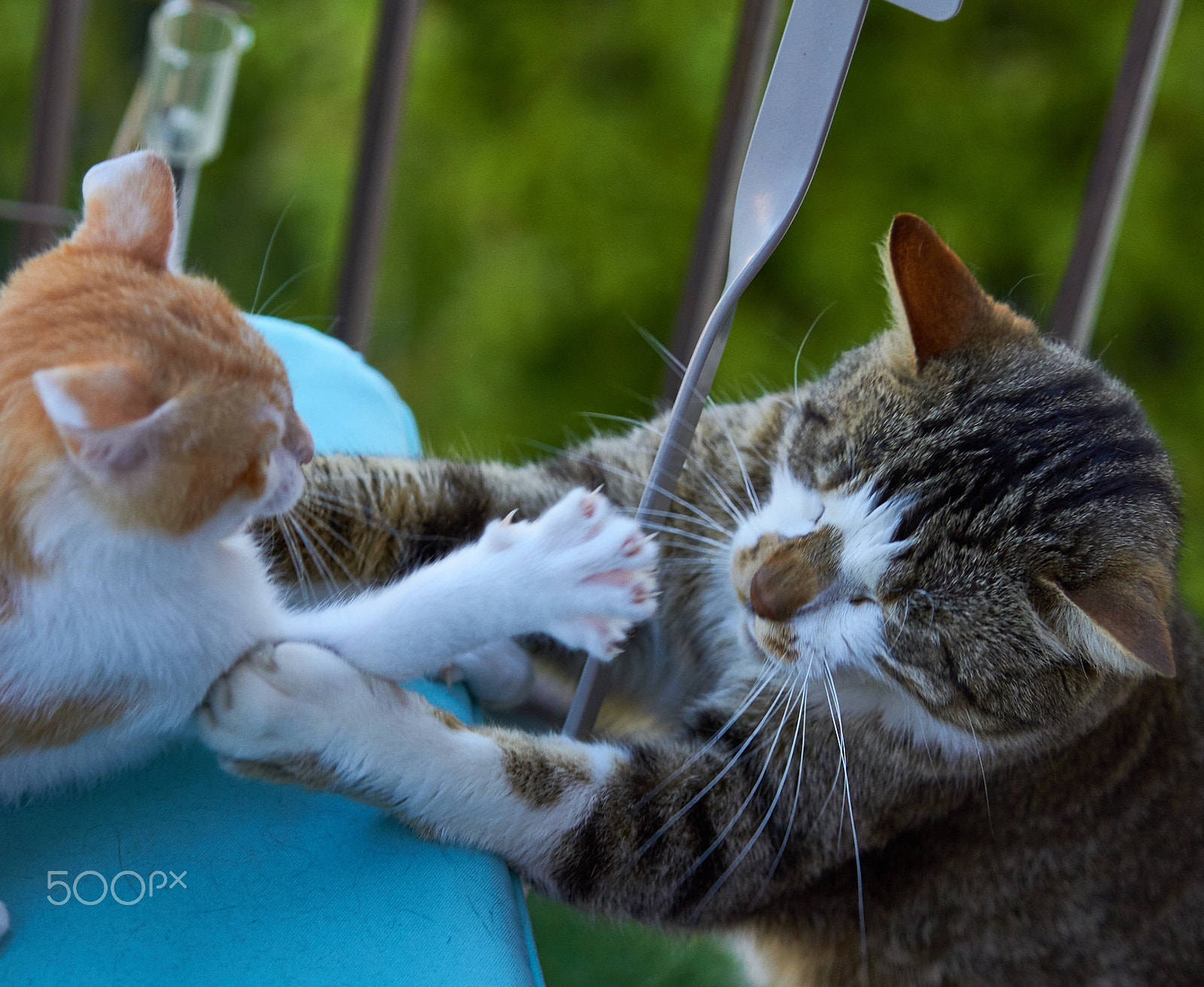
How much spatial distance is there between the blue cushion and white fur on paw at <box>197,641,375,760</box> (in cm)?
6

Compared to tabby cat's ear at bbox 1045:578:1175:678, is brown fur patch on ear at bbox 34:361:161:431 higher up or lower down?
higher up

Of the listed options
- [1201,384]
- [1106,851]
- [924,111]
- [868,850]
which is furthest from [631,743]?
[1201,384]

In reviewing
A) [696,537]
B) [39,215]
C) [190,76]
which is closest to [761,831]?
[696,537]

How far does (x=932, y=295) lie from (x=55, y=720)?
0.87 m

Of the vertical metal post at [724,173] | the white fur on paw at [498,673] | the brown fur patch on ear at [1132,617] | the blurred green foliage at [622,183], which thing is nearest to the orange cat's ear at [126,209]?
the white fur on paw at [498,673]

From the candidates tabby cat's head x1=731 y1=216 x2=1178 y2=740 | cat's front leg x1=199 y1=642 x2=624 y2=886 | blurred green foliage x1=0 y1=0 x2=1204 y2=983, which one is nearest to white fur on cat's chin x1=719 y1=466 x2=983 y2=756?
tabby cat's head x1=731 y1=216 x2=1178 y2=740

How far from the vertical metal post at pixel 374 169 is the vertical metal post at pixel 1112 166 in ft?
3.34

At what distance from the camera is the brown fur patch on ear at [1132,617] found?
83 centimetres

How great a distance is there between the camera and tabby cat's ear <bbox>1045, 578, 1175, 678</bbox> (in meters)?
0.83

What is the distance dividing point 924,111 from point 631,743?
219 cm

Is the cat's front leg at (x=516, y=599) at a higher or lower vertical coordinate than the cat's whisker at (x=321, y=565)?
higher

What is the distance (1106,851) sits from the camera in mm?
1102

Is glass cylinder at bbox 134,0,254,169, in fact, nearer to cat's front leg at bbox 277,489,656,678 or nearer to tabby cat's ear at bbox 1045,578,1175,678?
cat's front leg at bbox 277,489,656,678

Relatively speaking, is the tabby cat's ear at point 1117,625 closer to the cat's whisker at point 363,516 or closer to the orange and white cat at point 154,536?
the orange and white cat at point 154,536
